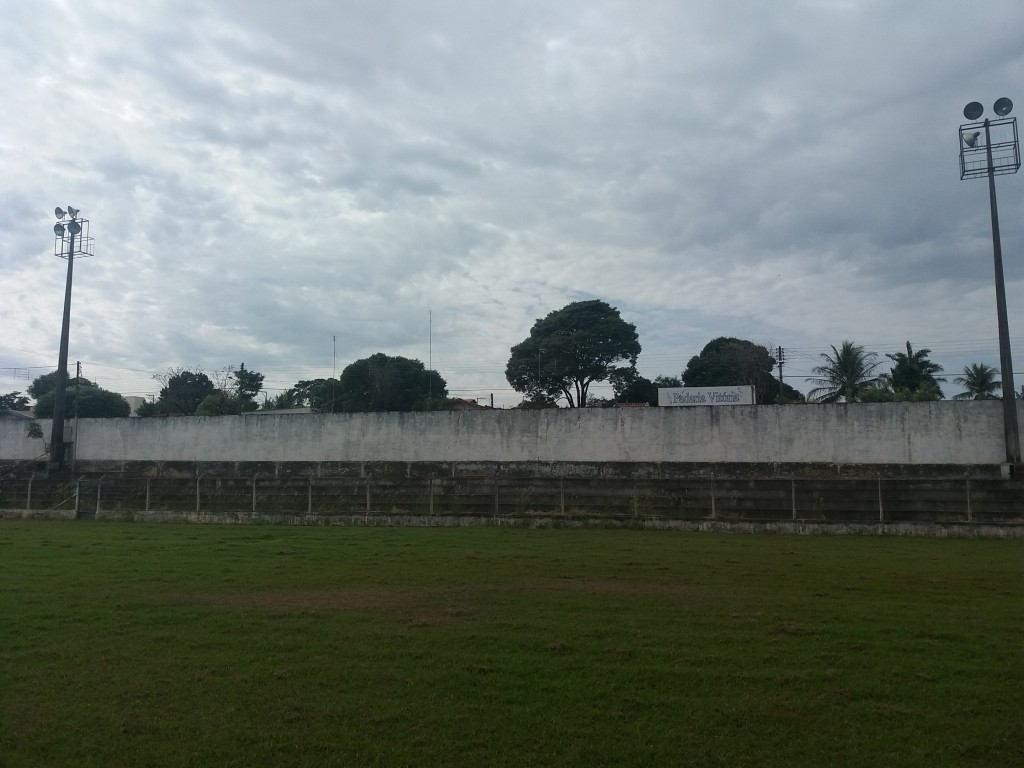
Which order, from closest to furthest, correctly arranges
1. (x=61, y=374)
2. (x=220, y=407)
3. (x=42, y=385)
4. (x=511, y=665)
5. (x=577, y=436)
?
(x=511, y=665), (x=577, y=436), (x=61, y=374), (x=220, y=407), (x=42, y=385)

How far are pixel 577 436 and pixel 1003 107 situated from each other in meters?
16.6

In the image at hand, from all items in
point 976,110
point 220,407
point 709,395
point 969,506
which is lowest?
point 969,506

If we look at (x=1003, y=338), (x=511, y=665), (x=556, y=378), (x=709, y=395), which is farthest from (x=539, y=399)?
(x=511, y=665)

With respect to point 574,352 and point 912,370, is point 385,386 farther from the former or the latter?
Result: point 912,370

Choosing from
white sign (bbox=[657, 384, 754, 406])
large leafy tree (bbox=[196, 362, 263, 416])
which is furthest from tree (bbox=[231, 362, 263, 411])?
white sign (bbox=[657, 384, 754, 406])

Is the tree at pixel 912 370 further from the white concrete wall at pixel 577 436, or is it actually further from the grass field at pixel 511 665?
the grass field at pixel 511 665

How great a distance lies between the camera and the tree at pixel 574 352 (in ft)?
173

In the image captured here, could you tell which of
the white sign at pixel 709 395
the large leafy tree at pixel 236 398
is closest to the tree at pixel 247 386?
the large leafy tree at pixel 236 398

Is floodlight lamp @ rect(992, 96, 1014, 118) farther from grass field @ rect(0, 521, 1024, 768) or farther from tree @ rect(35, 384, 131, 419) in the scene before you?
tree @ rect(35, 384, 131, 419)

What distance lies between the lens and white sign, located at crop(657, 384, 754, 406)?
3441 cm

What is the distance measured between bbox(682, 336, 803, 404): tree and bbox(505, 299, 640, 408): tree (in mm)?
5524

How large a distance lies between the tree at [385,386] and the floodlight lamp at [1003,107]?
1344 inches

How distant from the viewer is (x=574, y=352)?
52875 millimetres

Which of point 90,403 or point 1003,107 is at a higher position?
point 1003,107
